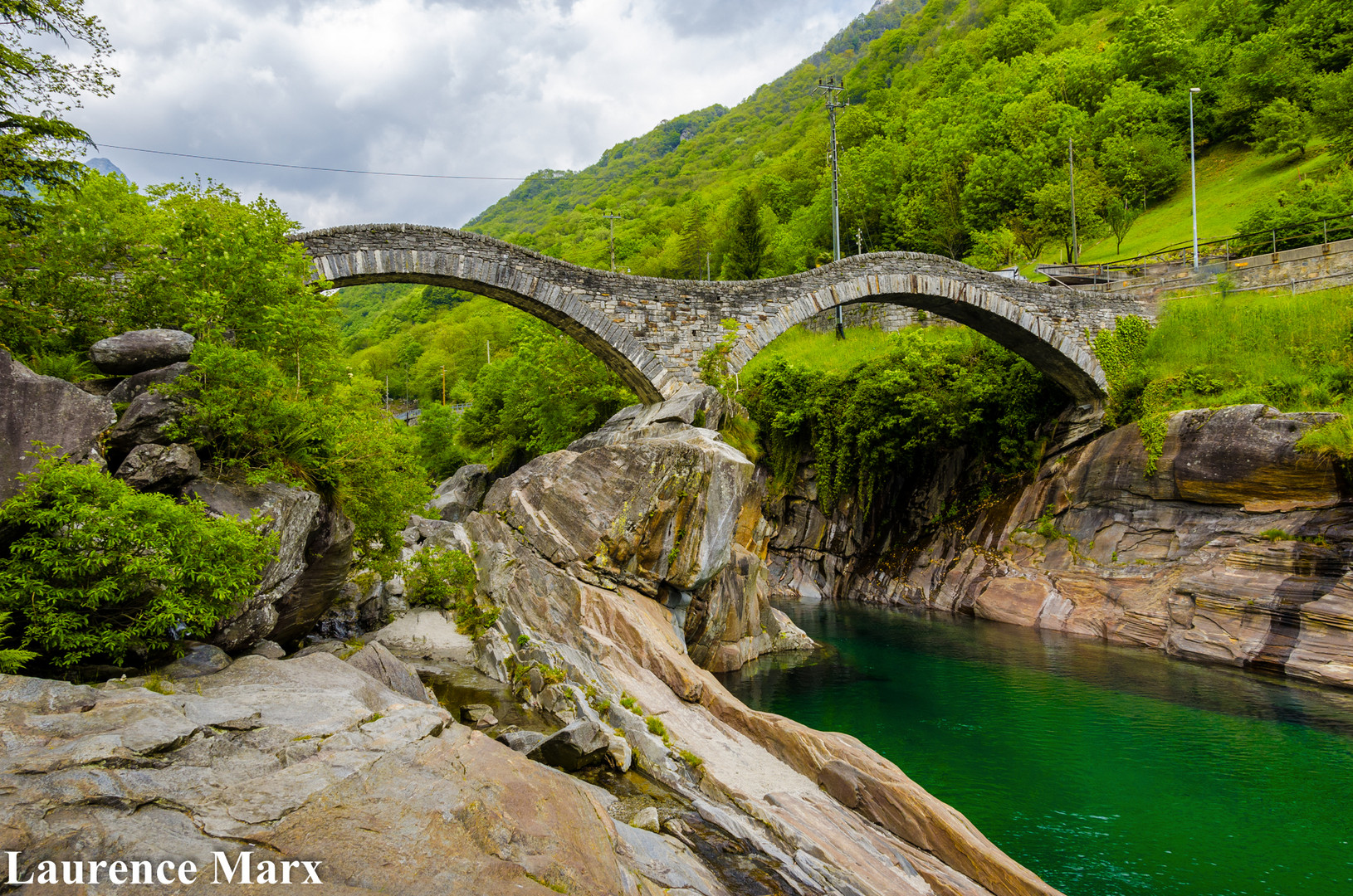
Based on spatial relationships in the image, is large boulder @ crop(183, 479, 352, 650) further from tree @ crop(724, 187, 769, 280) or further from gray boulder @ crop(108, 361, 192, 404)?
tree @ crop(724, 187, 769, 280)

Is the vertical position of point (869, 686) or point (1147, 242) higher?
point (1147, 242)

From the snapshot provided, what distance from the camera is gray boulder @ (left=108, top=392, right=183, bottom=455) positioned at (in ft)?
22.7

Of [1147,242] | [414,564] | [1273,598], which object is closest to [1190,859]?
[1273,598]

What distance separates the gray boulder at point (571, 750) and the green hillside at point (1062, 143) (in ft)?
106

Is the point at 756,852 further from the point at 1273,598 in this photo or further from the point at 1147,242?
the point at 1147,242

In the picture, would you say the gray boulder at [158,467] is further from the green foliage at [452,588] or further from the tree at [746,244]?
the tree at [746,244]

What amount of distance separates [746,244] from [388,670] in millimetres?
44452

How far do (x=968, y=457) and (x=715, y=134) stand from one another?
113618mm

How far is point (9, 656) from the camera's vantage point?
496 centimetres

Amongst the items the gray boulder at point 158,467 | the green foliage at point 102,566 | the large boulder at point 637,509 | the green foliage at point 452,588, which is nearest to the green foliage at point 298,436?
the gray boulder at point 158,467

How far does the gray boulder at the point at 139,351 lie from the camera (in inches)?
300

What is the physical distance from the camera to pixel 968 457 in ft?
84.6

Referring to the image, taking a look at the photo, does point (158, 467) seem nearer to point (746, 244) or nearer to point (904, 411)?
point (904, 411)

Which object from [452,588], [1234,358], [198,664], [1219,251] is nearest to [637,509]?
[452,588]
